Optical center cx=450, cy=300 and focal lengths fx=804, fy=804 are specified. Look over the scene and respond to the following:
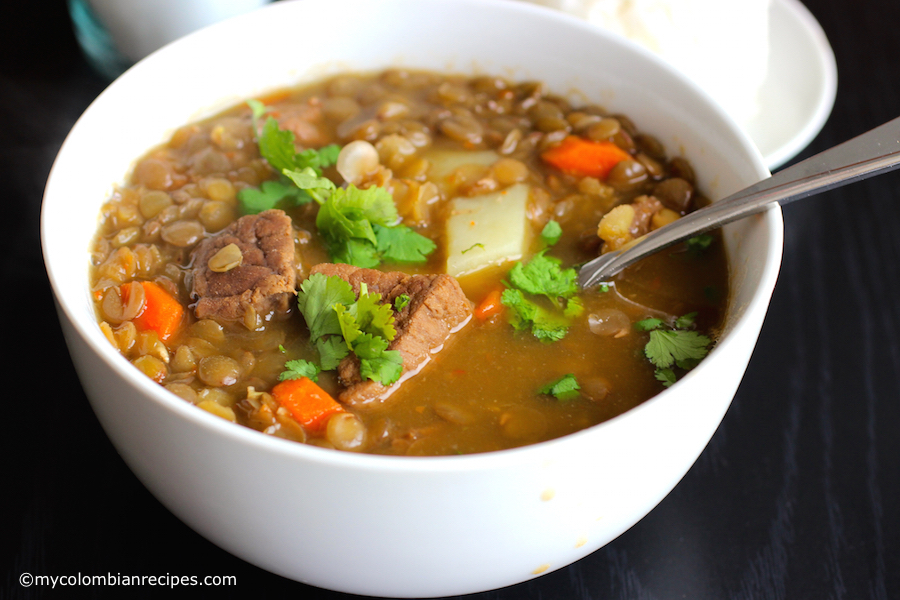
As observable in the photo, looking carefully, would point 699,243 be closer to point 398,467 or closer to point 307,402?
point 307,402

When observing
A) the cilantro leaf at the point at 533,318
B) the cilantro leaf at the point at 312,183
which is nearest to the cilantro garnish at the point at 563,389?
the cilantro leaf at the point at 533,318

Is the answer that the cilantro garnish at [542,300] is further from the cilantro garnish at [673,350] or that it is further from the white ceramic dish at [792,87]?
the white ceramic dish at [792,87]

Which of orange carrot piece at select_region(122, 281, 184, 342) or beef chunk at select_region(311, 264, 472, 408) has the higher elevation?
beef chunk at select_region(311, 264, 472, 408)

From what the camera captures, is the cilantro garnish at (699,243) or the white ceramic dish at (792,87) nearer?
the cilantro garnish at (699,243)

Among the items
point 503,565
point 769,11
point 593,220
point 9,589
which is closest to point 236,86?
point 593,220

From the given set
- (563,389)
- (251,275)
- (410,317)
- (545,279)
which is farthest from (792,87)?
(251,275)

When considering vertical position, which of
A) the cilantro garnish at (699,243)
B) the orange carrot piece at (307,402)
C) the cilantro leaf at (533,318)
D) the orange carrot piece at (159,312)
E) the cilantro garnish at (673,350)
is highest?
the cilantro garnish at (699,243)

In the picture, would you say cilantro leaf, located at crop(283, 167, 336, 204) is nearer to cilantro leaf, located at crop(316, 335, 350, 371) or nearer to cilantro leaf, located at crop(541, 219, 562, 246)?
cilantro leaf, located at crop(316, 335, 350, 371)

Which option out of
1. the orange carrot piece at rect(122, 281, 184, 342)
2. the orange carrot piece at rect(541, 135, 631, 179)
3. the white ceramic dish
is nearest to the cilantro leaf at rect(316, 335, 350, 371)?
the orange carrot piece at rect(122, 281, 184, 342)
